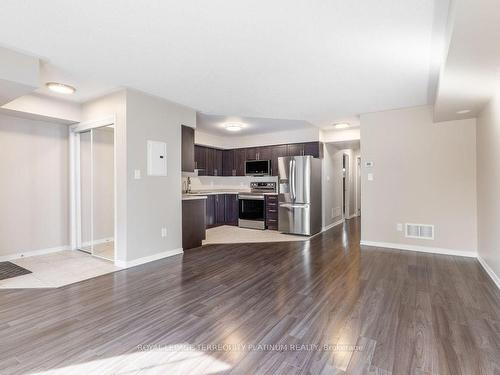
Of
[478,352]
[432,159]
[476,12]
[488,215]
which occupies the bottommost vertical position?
[478,352]

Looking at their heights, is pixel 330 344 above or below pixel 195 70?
below

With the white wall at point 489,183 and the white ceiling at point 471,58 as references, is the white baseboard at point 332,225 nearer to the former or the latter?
the white wall at point 489,183

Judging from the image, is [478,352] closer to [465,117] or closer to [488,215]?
[488,215]

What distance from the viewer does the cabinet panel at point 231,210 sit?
7090mm

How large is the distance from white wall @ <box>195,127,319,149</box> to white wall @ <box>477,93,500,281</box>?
3.08 m

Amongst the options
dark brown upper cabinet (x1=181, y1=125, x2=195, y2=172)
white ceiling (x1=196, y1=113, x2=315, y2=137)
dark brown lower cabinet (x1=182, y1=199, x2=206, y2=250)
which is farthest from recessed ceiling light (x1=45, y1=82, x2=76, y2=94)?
dark brown lower cabinet (x1=182, y1=199, x2=206, y2=250)

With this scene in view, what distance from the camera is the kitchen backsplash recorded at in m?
7.00

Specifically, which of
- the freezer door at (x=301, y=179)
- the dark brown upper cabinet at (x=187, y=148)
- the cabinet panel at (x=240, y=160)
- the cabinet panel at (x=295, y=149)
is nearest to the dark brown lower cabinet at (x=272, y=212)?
the freezer door at (x=301, y=179)

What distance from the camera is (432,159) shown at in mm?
4273

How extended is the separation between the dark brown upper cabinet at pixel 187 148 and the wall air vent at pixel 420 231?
3938mm

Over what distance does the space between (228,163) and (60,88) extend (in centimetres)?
448

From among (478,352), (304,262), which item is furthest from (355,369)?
(304,262)

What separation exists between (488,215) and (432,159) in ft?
4.21

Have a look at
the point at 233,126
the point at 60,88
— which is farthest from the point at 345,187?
the point at 60,88
